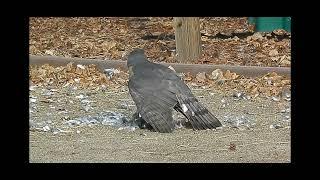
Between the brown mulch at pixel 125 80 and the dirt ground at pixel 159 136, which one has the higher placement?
the brown mulch at pixel 125 80

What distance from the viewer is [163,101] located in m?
7.17

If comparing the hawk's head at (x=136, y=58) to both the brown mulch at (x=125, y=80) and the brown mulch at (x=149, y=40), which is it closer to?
the brown mulch at (x=125, y=80)

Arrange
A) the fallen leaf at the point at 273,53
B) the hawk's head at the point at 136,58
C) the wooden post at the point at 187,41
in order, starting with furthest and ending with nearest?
the fallen leaf at the point at 273,53 → the wooden post at the point at 187,41 → the hawk's head at the point at 136,58

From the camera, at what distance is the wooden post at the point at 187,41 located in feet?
37.8

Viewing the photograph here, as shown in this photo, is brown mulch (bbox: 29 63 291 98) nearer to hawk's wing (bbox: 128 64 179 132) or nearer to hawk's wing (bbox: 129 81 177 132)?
hawk's wing (bbox: 128 64 179 132)

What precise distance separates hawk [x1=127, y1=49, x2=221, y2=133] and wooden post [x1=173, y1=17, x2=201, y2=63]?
13.2 feet

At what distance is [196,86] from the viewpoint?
9.80 meters

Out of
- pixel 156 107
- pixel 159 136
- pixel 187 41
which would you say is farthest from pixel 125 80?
pixel 159 136

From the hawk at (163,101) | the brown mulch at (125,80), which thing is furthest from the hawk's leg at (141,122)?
the brown mulch at (125,80)

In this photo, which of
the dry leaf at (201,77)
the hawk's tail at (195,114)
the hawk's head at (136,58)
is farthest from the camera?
the dry leaf at (201,77)

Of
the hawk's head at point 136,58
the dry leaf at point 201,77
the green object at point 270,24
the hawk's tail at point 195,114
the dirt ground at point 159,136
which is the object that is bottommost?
the dirt ground at point 159,136

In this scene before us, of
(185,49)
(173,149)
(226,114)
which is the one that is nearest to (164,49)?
(185,49)

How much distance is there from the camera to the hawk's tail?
7.22m

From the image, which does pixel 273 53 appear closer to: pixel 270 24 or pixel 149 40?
pixel 270 24
